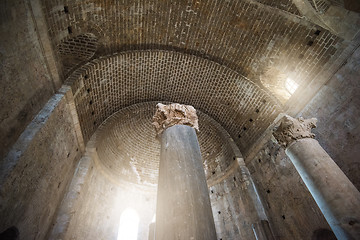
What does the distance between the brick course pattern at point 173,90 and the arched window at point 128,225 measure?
14.0ft

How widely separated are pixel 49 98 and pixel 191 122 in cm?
351

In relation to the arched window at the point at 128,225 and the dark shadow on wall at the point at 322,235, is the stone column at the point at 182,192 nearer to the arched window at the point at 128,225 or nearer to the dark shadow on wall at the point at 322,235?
the dark shadow on wall at the point at 322,235

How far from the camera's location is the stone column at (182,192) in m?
2.58

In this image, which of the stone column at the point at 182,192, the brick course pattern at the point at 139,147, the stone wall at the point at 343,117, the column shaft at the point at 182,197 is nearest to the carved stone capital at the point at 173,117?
the stone column at the point at 182,192

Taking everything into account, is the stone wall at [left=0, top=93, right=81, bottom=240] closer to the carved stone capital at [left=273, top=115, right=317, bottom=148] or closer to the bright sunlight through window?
the carved stone capital at [left=273, top=115, right=317, bottom=148]

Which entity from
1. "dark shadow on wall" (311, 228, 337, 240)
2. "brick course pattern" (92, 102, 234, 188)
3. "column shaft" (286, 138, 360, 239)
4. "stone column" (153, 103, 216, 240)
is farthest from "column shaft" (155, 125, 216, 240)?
"brick course pattern" (92, 102, 234, 188)

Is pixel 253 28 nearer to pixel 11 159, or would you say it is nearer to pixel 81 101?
pixel 81 101

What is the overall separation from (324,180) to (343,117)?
1.92 m

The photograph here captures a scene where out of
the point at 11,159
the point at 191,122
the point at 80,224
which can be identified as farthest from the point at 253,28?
the point at 80,224

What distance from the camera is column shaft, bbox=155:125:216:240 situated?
2.57 m

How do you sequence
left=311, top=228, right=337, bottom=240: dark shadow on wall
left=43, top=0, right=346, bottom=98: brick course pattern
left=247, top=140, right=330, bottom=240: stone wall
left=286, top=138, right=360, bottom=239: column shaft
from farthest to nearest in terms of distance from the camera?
left=43, top=0, right=346, bottom=98: brick course pattern, left=247, top=140, right=330, bottom=240: stone wall, left=311, top=228, right=337, bottom=240: dark shadow on wall, left=286, top=138, right=360, bottom=239: column shaft

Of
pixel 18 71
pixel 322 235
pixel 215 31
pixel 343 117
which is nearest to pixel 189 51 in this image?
pixel 215 31

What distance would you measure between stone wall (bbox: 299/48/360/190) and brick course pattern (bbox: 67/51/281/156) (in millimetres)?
1614

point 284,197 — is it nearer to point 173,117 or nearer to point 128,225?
point 173,117
